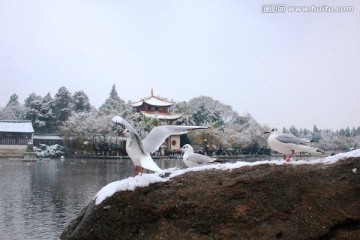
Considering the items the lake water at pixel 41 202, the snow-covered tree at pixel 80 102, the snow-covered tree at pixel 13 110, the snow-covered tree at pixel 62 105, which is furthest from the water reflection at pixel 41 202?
the snow-covered tree at pixel 13 110

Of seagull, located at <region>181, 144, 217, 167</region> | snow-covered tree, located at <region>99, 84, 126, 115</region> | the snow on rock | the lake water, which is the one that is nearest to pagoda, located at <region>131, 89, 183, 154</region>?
snow-covered tree, located at <region>99, 84, 126, 115</region>

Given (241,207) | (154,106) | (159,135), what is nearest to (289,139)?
(241,207)

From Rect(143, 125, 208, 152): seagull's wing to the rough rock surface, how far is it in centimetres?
71

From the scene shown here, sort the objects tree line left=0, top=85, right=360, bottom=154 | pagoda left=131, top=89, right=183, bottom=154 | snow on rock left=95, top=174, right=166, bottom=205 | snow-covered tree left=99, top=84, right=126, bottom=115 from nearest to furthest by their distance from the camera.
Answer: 1. snow on rock left=95, top=174, right=166, bottom=205
2. tree line left=0, top=85, right=360, bottom=154
3. snow-covered tree left=99, top=84, right=126, bottom=115
4. pagoda left=131, top=89, right=183, bottom=154

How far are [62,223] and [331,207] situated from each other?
6.59m

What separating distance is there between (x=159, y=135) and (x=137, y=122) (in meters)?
29.7

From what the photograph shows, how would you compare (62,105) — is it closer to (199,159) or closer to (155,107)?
(155,107)

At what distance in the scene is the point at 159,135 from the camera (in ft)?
17.6

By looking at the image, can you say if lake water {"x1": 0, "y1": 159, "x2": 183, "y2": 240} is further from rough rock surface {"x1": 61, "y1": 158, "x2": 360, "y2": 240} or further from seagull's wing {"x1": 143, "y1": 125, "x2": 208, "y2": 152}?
rough rock surface {"x1": 61, "y1": 158, "x2": 360, "y2": 240}

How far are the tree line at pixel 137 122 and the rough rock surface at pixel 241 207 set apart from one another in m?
27.9

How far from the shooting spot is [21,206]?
11.6 m

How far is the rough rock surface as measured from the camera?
13.9ft

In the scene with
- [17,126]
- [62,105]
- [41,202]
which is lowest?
[41,202]

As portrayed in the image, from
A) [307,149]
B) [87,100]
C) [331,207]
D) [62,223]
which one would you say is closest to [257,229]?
[331,207]
